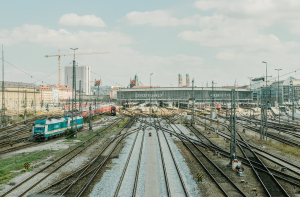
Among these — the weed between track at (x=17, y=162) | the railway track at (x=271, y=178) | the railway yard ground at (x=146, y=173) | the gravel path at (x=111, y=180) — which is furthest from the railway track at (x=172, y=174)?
the weed between track at (x=17, y=162)

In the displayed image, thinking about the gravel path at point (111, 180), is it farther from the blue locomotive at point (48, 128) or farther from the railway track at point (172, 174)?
the blue locomotive at point (48, 128)

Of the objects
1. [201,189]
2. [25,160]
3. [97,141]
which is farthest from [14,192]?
[97,141]

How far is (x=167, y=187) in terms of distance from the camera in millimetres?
17453

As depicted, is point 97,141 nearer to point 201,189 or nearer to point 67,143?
point 67,143

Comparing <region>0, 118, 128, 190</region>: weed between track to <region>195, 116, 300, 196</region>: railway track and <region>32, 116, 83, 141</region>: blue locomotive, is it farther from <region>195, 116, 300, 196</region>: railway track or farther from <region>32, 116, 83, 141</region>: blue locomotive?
<region>195, 116, 300, 196</region>: railway track

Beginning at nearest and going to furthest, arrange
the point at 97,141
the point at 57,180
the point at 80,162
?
the point at 57,180 → the point at 80,162 → the point at 97,141

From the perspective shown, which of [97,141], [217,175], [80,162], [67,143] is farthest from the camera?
[97,141]

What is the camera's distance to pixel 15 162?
973 inches

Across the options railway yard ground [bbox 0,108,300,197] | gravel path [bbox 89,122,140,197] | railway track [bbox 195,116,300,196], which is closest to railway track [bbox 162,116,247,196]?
railway yard ground [bbox 0,108,300,197]

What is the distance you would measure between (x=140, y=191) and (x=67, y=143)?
21755mm

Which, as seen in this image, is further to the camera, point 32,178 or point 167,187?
point 32,178

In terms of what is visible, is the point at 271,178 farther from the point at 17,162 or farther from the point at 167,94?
the point at 167,94

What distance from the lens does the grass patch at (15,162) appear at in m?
20.3

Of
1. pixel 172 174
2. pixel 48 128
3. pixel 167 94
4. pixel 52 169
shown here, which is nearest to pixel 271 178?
pixel 172 174
